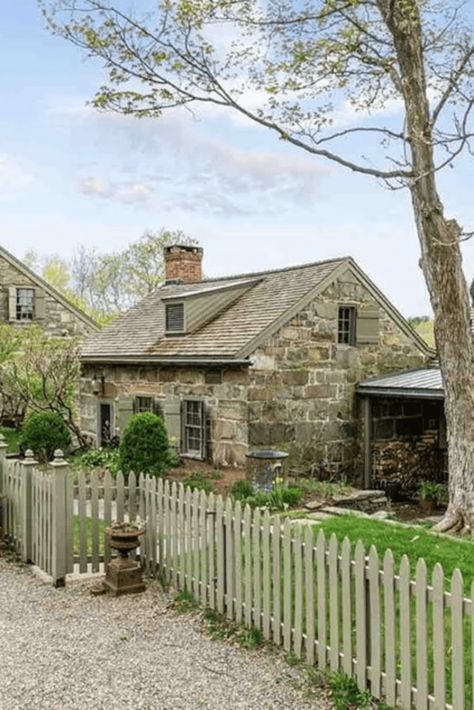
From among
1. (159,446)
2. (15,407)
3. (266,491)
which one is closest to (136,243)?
(15,407)

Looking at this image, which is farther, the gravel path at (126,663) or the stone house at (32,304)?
the stone house at (32,304)

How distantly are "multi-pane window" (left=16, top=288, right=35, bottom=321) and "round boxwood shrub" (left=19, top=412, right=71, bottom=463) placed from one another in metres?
7.80

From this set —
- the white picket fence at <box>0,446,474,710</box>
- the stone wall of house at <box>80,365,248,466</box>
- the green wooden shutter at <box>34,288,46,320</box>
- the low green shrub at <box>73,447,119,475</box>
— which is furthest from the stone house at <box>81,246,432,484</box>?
the green wooden shutter at <box>34,288,46,320</box>

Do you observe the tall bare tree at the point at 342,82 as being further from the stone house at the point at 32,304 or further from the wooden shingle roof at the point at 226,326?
the stone house at the point at 32,304

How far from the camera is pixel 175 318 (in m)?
14.9

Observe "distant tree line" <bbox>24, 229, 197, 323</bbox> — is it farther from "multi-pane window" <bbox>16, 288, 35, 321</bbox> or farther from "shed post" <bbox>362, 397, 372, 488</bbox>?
"shed post" <bbox>362, 397, 372, 488</bbox>

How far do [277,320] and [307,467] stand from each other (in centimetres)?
305

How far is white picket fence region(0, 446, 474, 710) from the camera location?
3.78 metres

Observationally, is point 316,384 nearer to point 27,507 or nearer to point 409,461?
point 409,461

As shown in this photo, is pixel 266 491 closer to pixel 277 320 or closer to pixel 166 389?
pixel 277 320

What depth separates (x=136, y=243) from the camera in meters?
32.8

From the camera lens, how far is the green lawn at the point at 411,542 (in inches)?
254

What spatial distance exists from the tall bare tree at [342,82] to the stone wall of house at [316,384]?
13.8ft

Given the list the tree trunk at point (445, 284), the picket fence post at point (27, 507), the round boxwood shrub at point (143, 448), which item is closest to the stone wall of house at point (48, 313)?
the round boxwood shrub at point (143, 448)
